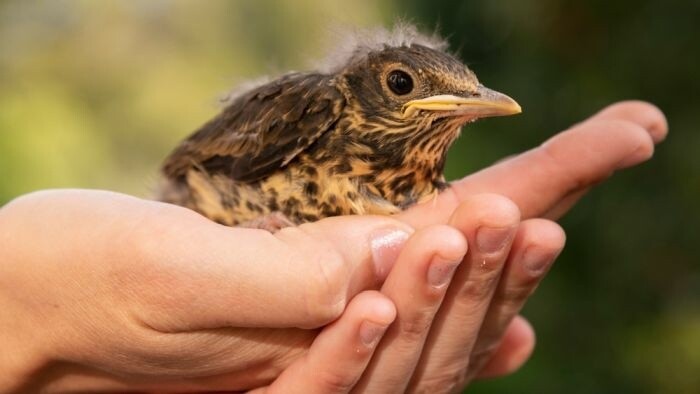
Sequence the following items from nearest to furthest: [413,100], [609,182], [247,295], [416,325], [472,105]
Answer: [247,295] → [416,325] → [472,105] → [413,100] → [609,182]

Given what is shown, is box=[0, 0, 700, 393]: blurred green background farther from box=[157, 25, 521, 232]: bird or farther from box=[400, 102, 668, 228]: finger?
box=[400, 102, 668, 228]: finger

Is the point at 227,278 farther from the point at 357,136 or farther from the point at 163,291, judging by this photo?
the point at 357,136

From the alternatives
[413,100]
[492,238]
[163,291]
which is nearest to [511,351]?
[413,100]

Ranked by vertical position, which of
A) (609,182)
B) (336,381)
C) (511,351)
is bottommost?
(336,381)

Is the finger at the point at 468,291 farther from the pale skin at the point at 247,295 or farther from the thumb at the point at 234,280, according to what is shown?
the thumb at the point at 234,280

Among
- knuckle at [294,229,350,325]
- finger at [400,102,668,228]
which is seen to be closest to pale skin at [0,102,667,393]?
knuckle at [294,229,350,325]

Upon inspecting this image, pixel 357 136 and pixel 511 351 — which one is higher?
pixel 357 136

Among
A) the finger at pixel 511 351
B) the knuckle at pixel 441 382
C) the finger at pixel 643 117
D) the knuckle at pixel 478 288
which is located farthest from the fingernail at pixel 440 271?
the finger at pixel 511 351
